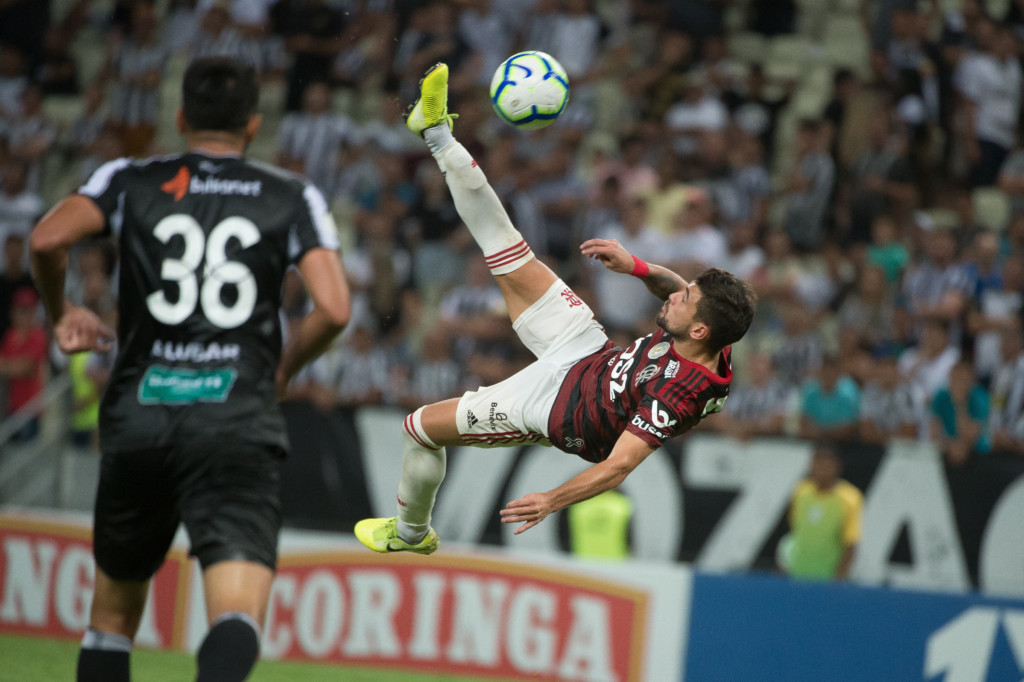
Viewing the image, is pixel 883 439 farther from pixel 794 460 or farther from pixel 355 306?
pixel 355 306

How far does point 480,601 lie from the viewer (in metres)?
10.7

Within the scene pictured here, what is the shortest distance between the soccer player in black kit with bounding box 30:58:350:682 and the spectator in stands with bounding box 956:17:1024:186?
425 inches

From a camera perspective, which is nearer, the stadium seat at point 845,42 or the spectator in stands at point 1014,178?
the spectator in stands at point 1014,178

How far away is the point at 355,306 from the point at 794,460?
5048mm

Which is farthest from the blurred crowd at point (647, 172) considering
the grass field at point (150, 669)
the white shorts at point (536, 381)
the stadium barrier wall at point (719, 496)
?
the white shorts at point (536, 381)

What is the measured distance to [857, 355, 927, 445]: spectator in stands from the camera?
10977 millimetres

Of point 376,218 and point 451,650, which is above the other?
point 376,218

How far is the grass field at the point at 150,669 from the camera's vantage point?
8.80m

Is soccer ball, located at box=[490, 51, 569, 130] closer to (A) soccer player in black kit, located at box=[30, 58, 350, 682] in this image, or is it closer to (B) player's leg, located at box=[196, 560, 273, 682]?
(A) soccer player in black kit, located at box=[30, 58, 350, 682]

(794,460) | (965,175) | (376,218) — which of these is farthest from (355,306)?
(965,175)

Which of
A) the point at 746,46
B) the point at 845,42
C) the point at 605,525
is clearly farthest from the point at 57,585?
the point at 845,42

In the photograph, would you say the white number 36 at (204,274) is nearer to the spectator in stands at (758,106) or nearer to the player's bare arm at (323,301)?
the player's bare arm at (323,301)

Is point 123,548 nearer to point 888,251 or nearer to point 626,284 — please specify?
point 626,284

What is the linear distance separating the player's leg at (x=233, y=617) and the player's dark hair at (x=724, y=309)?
266 cm
